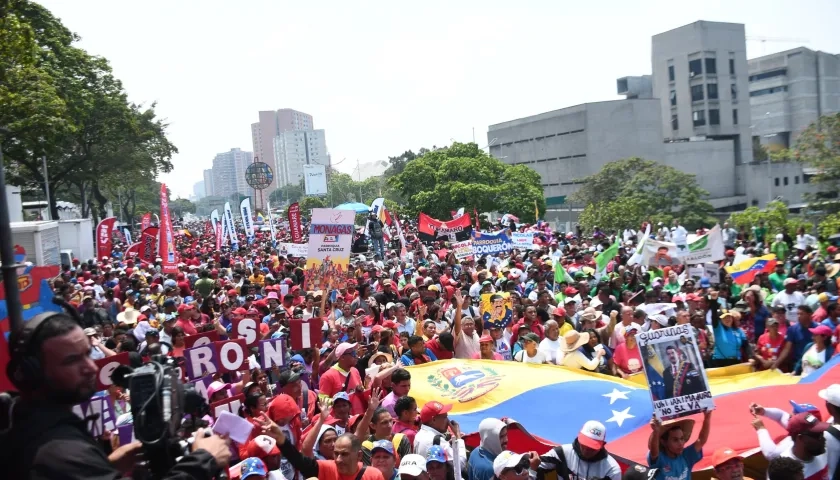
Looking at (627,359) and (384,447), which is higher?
(384,447)

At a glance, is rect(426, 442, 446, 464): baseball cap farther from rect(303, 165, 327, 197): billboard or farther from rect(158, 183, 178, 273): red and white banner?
rect(303, 165, 327, 197): billboard

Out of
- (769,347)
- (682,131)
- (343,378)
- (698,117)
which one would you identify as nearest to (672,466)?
(343,378)

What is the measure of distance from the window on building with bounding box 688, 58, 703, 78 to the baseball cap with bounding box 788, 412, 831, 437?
7872 centimetres

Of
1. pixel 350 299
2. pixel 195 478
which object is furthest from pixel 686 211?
pixel 195 478

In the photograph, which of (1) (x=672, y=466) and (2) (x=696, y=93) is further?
(2) (x=696, y=93)

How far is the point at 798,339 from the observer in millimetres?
9055

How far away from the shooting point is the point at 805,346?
9.02m

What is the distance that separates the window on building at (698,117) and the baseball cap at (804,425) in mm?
79207

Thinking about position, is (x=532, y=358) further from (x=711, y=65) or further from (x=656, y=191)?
(x=711, y=65)

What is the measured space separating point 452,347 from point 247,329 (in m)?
2.49

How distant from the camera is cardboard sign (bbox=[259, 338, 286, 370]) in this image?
316 inches

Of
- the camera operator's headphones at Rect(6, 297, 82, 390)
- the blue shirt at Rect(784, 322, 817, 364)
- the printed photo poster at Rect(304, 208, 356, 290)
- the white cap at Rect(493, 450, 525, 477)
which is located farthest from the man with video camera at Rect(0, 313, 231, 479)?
the printed photo poster at Rect(304, 208, 356, 290)

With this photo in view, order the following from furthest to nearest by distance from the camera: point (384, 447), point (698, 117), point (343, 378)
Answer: point (698, 117), point (343, 378), point (384, 447)

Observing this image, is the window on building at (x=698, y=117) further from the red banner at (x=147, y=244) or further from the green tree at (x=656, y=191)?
the red banner at (x=147, y=244)
